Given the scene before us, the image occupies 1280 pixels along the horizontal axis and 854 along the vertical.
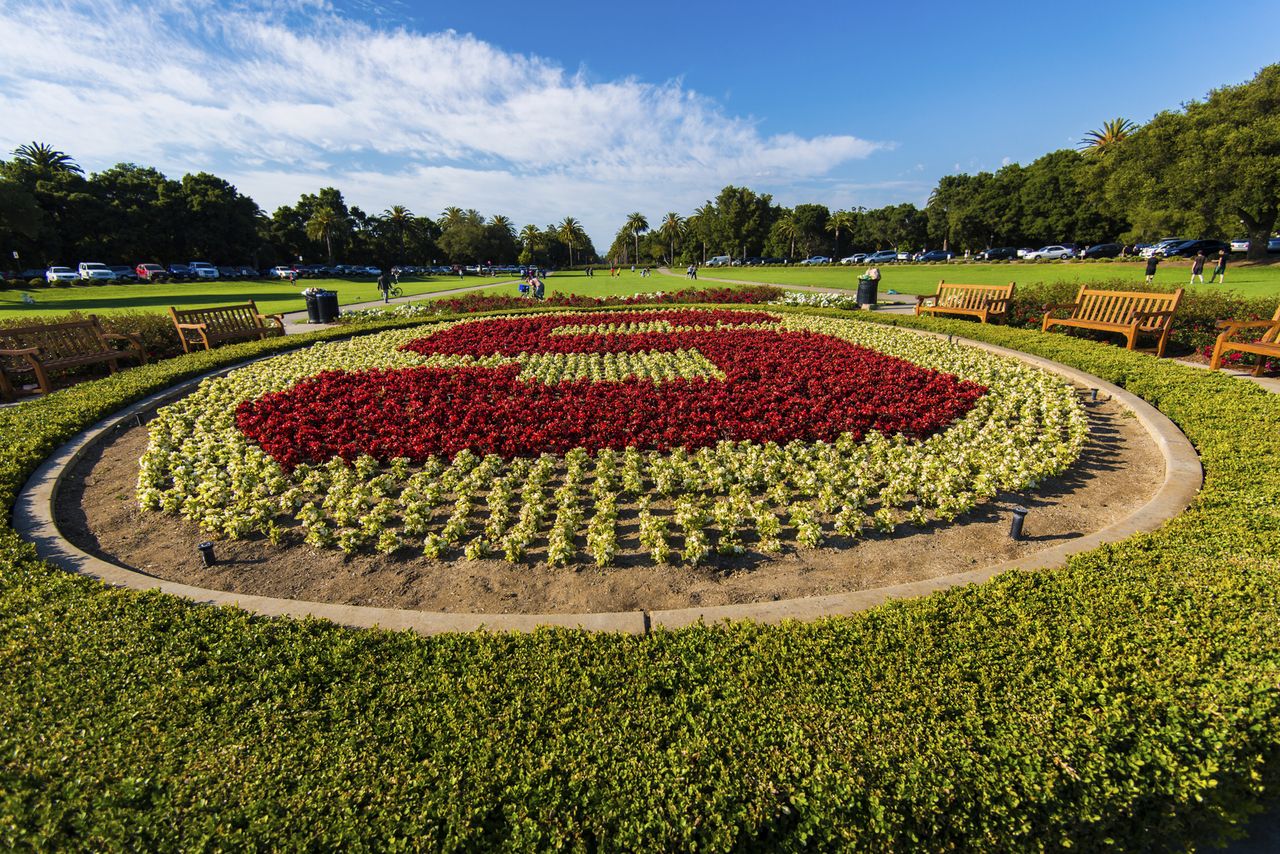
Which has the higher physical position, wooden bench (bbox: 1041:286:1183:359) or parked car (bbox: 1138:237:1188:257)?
parked car (bbox: 1138:237:1188:257)

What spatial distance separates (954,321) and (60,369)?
18444 mm

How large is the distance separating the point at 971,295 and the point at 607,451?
1323 centimetres

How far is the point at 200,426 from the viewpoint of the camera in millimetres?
7238

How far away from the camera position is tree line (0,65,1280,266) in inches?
1431

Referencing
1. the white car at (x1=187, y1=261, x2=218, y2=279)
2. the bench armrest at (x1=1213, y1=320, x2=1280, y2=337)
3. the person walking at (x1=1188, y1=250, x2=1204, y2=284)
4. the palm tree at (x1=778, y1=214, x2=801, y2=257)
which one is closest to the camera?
the bench armrest at (x1=1213, y1=320, x2=1280, y2=337)

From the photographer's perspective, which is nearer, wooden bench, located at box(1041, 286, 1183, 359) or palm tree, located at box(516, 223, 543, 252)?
wooden bench, located at box(1041, 286, 1183, 359)

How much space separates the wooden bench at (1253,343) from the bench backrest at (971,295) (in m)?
5.16

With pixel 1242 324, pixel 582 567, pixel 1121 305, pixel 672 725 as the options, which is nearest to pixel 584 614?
pixel 582 567

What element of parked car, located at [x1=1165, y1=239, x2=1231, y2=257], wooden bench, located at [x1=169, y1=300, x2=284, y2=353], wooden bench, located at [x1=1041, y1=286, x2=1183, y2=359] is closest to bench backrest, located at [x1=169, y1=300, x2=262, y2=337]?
wooden bench, located at [x1=169, y1=300, x2=284, y2=353]

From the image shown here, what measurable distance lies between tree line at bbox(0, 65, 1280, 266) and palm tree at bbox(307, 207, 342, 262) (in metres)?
0.21

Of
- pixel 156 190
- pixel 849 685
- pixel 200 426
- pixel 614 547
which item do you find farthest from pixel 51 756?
pixel 156 190

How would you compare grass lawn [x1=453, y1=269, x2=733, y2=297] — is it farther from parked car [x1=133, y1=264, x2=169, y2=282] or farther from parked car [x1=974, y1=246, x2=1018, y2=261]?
parked car [x1=974, y1=246, x2=1018, y2=261]

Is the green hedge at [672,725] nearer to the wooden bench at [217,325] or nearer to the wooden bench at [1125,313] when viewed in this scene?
the wooden bench at [1125,313]

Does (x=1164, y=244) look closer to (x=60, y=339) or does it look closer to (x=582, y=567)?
(x=582, y=567)
